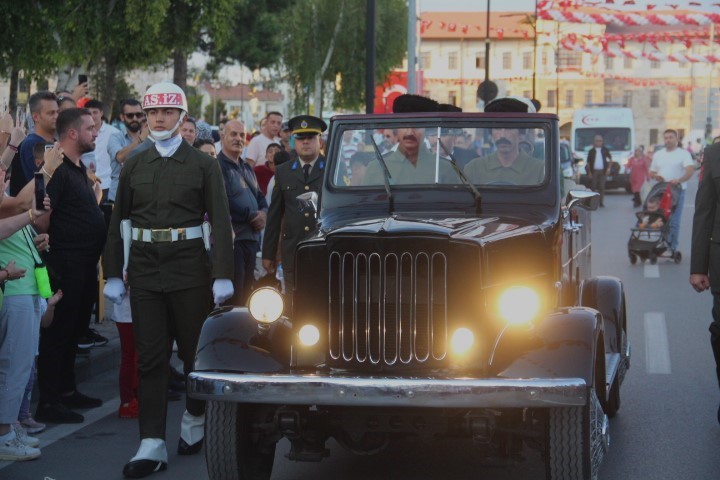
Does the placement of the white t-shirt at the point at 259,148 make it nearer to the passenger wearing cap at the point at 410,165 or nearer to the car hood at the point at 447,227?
the passenger wearing cap at the point at 410,165

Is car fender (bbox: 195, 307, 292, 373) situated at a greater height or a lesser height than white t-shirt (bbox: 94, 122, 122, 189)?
lesser

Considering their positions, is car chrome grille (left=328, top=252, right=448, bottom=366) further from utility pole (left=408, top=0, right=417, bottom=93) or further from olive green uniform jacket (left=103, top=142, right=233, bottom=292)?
utility pole (left=408, top=0, right=417, bottom=93)

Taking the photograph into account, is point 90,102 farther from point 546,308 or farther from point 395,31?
point 395,31

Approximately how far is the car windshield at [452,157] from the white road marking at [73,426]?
2.34 metres

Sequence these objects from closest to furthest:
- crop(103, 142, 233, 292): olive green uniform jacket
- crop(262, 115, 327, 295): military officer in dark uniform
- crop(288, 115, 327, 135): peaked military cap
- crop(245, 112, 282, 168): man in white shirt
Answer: crop(103, 142, 233, 292): olive green uniform jacket
crop(262, 115, 327, 295): military officer in dark uniform
crop(288, 115, 327, 135): peaked military cap
crop(245, 112, 282, 168): man in white shirt

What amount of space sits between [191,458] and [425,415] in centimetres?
200

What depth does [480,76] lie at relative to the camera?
13375cm

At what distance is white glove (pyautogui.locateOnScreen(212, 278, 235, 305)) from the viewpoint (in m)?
7.29

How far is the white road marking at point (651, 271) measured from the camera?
18578 mm

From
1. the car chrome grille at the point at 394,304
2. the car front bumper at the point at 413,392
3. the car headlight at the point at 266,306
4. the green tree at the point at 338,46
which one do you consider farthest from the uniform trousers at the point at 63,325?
the green tree at the point at 338,46

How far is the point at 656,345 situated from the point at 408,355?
627cm

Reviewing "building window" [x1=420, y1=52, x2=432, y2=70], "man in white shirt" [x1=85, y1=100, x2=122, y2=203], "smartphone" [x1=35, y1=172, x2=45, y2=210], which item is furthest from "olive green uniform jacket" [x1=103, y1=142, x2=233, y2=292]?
"building window" [x1=420, y1=52, x2=432, y2=70]

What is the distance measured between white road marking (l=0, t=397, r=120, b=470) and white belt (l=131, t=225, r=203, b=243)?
4.83ft

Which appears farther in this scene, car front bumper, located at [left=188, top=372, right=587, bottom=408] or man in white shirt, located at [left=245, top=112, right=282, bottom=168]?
man in white shirt, located at [left=245, top=112, right=282, bottom=168]
